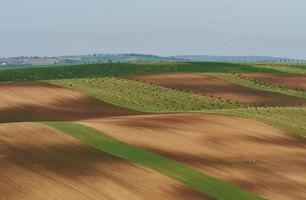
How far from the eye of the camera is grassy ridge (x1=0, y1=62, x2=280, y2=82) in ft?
309

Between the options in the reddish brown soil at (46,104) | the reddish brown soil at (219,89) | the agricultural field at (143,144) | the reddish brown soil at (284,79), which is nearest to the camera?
the agricultural field at (143,144)

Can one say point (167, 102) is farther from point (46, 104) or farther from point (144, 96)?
point (46, 104)

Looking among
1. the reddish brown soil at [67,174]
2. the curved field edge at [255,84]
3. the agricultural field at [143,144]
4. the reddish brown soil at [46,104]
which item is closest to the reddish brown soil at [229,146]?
the agricultural field at [143,144]

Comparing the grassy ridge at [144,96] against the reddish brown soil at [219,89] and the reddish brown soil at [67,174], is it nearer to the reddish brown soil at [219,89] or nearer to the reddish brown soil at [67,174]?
the reddish brown soil at [219,89]

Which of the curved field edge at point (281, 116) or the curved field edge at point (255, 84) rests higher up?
the curved field edge at point (255, 84)

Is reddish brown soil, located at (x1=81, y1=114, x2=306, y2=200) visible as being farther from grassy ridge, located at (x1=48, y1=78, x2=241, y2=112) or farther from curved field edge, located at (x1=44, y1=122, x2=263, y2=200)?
grassy ridge, located at (x1=48, y1=78, x2=241, y2=112)

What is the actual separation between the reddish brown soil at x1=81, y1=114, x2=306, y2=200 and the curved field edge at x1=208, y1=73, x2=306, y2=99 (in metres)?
30.9

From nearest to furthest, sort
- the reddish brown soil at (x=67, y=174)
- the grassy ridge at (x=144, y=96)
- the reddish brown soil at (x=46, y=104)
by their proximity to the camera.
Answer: the reddish brown soil at (x=67, y=174)
the reddish brown soil at (x=46, y=104)
the grassy ridge at (x=144, y=96)

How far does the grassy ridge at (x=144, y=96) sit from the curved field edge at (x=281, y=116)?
863cm

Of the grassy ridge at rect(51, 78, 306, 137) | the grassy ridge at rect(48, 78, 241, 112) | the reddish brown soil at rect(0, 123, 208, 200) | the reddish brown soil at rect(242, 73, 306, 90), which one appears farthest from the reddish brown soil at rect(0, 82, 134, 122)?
the reddish brown soil at rect(242, 73, 306, 90)

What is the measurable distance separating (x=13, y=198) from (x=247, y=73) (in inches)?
Result: 3021

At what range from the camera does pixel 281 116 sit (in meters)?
61.8

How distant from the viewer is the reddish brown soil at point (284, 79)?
91.2 meters

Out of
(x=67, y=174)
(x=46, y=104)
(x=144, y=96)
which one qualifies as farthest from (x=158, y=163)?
(x=144, y=96)
